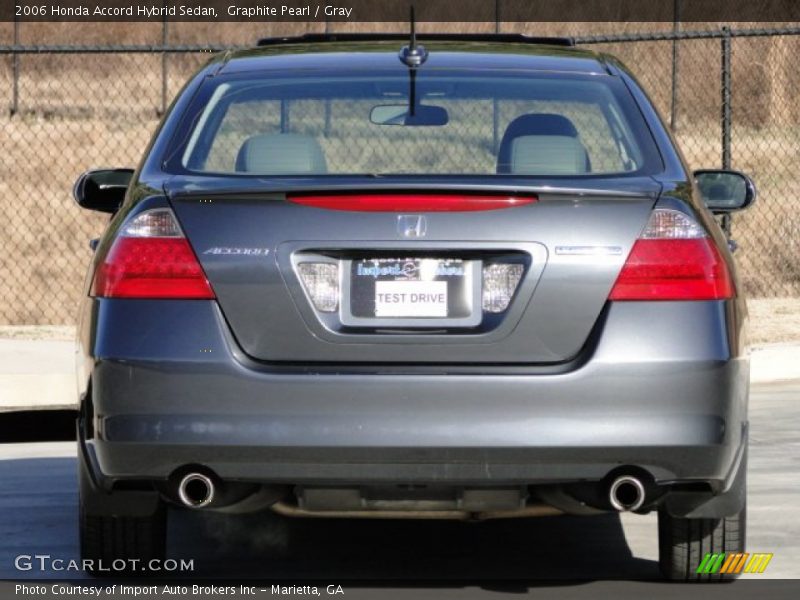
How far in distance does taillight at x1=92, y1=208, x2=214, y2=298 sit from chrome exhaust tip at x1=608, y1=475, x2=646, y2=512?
1144 millimetres

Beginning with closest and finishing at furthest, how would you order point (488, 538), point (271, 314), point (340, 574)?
point (271, 314)
point (340, 574)
point (488, 538)

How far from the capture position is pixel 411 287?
4.82 metres

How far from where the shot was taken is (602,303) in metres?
4.82

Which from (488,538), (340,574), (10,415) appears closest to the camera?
(340,574)

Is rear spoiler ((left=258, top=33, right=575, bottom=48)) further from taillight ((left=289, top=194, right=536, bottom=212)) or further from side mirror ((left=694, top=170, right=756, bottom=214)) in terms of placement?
taillight ((left=289, top=194, right=536, bottom=212))

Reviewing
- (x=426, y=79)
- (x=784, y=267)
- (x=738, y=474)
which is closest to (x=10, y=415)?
(x=426, y=79)

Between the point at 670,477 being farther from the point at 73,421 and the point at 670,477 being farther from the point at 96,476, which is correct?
the point at 73,421

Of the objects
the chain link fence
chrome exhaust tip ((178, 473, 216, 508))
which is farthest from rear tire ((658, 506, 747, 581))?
the chain link fence

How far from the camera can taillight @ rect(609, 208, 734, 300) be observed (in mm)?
4840

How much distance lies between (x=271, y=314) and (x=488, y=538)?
2.00 metres

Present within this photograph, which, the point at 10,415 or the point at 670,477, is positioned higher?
the point at 670,477

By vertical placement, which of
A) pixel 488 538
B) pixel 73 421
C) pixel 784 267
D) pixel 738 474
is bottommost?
pixel 784 267

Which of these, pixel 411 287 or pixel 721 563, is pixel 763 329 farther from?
pixel 411 287
